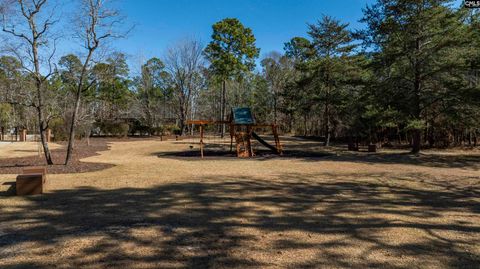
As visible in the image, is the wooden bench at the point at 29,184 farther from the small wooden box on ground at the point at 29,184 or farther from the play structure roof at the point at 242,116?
the play structure roof at the point at 242,116

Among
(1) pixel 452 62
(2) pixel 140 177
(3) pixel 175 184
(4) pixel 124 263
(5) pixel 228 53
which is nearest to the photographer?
(4) pixel 124 263

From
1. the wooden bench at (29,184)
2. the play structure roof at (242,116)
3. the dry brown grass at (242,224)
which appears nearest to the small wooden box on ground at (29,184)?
the wooden bench at (29,184)

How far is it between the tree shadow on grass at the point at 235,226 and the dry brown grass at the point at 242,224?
0.01 m

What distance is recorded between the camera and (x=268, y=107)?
4916cm

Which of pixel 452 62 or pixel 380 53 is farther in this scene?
pixel 380 53

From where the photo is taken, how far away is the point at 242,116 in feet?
58.1

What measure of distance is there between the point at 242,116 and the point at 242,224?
524 inches

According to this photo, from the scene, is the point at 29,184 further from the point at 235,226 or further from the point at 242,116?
the point at 242,116

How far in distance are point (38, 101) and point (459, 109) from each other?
661 inches

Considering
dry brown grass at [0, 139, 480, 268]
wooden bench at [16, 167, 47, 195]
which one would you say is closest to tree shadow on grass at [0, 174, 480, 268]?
dry brown grass at [0, 139, 480, 268]

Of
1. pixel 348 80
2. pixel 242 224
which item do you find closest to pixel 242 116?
pixel 348 80

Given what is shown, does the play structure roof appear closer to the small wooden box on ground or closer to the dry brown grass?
the dry brown grass

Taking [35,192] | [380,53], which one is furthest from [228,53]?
[35,192]

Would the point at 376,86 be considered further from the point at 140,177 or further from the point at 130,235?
the point at 130,235
